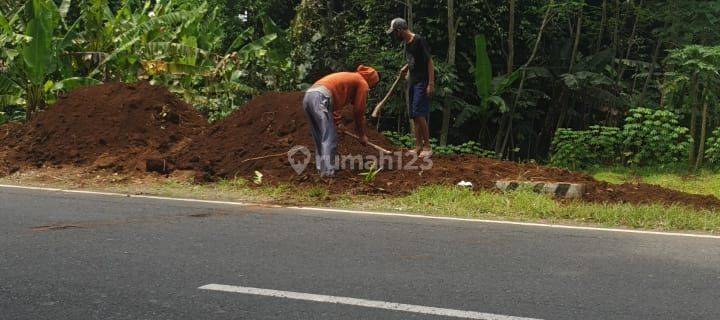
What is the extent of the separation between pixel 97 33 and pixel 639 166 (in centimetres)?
1195

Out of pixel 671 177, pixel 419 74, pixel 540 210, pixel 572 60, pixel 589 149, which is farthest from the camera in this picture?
pixel 572 60

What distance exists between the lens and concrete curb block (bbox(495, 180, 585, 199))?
351 inches

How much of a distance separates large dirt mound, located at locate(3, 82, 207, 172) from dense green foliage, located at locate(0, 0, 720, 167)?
43.1 inches

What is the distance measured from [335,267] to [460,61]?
1307 centimetres

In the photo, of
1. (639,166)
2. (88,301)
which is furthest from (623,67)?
(88,301)

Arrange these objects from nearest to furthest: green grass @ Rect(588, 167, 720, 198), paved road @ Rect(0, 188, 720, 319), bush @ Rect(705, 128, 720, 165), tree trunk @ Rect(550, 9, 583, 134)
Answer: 1. paved road @ Rect(0, 188, 720, 319)
2. green grass @ Rect(588, 167, 720, 198)
3. bush @ Rect(705, 128, 720, 165)
4. tree trunk @ Rect(550, 9, 583, 134)

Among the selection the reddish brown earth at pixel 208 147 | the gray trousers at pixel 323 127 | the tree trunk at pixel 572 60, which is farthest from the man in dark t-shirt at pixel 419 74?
the tree trunk at pixel 572 60

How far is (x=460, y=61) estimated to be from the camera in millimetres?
17562

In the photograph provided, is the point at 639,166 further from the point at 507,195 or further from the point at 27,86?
the point at 27,86

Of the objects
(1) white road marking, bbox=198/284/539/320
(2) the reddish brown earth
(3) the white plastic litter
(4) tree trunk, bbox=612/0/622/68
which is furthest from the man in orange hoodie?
(4) tree trunk, bbox=612/0/622/68

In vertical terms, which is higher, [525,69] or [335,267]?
[525,69]

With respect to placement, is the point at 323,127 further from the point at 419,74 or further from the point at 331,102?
the point at 419,74

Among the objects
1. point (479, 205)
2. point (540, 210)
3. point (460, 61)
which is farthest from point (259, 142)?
point (460, 61)

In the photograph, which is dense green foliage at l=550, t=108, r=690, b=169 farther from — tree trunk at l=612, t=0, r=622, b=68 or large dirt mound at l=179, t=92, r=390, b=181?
large dirt mound at l=179, t=92, r=390, b=181
